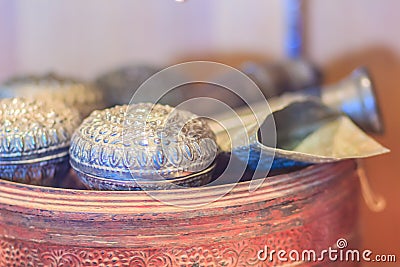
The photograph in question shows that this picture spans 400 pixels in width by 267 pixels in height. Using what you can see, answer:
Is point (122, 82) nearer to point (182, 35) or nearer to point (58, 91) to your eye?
point (58, 91)

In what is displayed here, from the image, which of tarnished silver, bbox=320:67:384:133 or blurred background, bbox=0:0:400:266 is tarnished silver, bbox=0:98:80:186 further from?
blurred background, bbox=0:0:400:266

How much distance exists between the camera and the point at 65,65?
952 millimetres

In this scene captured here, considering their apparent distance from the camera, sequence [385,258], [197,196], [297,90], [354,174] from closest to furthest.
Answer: [197,196]
[354,174]
[385,258]
[297,90]

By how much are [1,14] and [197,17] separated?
31 centimetres

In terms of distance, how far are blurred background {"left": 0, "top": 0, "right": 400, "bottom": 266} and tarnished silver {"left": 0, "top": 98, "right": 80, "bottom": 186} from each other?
0.42 metres

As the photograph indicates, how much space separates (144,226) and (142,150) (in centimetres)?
6

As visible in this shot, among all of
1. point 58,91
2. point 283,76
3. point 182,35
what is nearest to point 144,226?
point 58,91

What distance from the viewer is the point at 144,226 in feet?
1.51

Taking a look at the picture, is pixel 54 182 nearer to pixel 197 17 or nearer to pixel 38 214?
pixel 38 214

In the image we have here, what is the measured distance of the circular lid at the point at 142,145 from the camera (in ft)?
1.55

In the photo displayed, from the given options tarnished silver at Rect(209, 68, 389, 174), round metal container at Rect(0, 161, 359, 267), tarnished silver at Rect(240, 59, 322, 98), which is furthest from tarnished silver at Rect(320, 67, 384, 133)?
round metal container at Rect(0, 161, 359, 267)

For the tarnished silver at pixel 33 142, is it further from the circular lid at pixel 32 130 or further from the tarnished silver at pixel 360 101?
the tarnished silver at pixel 360 101

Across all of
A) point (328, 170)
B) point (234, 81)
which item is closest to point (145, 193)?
point (328, 170)

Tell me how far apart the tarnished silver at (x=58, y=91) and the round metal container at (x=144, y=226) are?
179 millimetres
